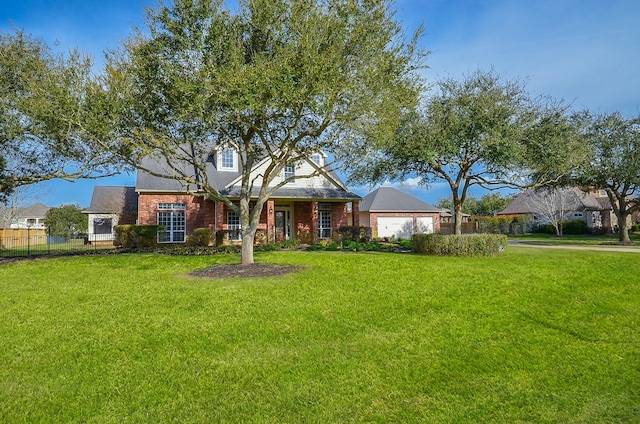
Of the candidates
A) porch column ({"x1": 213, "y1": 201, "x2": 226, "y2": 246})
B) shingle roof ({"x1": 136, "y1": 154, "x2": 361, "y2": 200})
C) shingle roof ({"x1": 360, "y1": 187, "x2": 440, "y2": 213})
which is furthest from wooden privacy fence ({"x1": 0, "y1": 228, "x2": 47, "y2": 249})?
shingle roof ({"x1": 360, "y1": 187, "x2": 440, "y2": 213})

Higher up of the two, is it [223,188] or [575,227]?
[223,188]

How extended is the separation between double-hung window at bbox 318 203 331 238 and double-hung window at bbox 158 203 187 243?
825 centimetres

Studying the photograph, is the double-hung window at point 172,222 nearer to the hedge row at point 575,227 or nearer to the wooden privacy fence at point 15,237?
the wooden privacy fence at point 15,237

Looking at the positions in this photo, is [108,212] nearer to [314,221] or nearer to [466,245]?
[314,221]

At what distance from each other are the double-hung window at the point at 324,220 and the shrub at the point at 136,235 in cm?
973

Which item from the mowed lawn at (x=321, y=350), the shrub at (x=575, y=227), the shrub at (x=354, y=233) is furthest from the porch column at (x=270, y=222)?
the shrub at (x=575, y=227)

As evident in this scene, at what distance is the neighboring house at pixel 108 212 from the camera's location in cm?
2741

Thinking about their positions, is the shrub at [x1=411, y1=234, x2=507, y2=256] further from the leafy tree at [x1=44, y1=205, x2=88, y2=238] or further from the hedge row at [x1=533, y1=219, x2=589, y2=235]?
the leafy tree at [x1=44, y1=205, x2=88, y2=238]

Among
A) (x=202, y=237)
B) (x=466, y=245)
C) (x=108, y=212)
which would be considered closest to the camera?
(x=466, y=245)

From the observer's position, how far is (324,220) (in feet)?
81.5

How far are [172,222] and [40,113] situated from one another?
1261cm

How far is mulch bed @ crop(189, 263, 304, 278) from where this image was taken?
33.0 feet

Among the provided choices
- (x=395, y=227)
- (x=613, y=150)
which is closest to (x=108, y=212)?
(x=395, y=227)

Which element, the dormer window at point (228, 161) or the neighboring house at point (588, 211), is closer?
the dormer window at point (228, 161)
